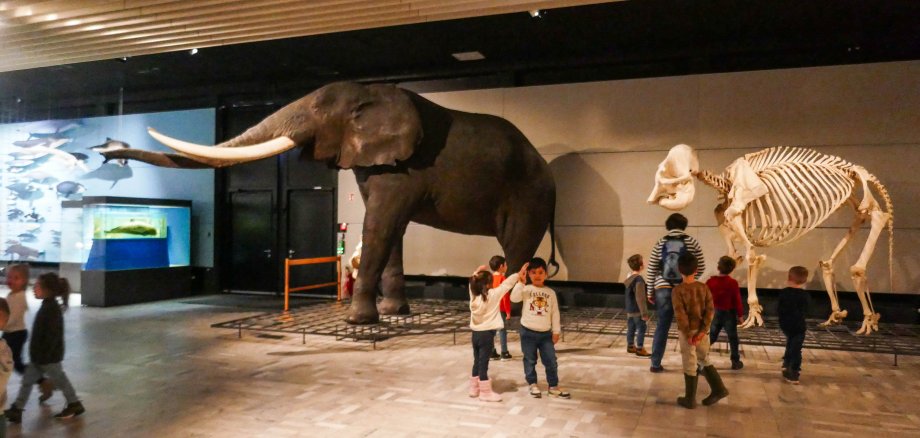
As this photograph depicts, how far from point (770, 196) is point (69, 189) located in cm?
1281

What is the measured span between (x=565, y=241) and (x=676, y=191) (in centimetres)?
307

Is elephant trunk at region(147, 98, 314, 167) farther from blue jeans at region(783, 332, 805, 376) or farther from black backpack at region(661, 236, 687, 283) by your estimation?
blue jeans at region(783, 332, 805, 376)

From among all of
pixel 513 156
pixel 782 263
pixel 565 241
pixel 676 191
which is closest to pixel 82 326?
pixel 513 156

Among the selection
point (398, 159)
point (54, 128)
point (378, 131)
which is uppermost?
point (54, 128)

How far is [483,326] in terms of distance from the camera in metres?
4.47

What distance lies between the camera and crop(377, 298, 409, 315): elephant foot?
7.87 m

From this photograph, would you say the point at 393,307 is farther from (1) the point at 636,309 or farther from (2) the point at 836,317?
(2) the point at 836,317

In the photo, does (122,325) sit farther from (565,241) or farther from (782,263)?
(782,263)

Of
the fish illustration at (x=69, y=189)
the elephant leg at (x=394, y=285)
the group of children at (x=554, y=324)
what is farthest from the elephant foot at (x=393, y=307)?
the fish illustration at (x=69, y=189)

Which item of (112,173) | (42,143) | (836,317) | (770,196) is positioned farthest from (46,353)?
(42,143)

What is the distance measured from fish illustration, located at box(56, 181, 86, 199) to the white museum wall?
7572 mm

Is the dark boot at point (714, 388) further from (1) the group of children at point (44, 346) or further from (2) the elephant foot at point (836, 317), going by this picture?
(1) the group of children at point (44, 346)

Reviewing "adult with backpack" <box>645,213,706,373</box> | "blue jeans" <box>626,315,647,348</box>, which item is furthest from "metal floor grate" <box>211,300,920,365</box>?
"adult with backpack" <box>645,213,706,373</box>

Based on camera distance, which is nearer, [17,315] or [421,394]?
[17,315]
